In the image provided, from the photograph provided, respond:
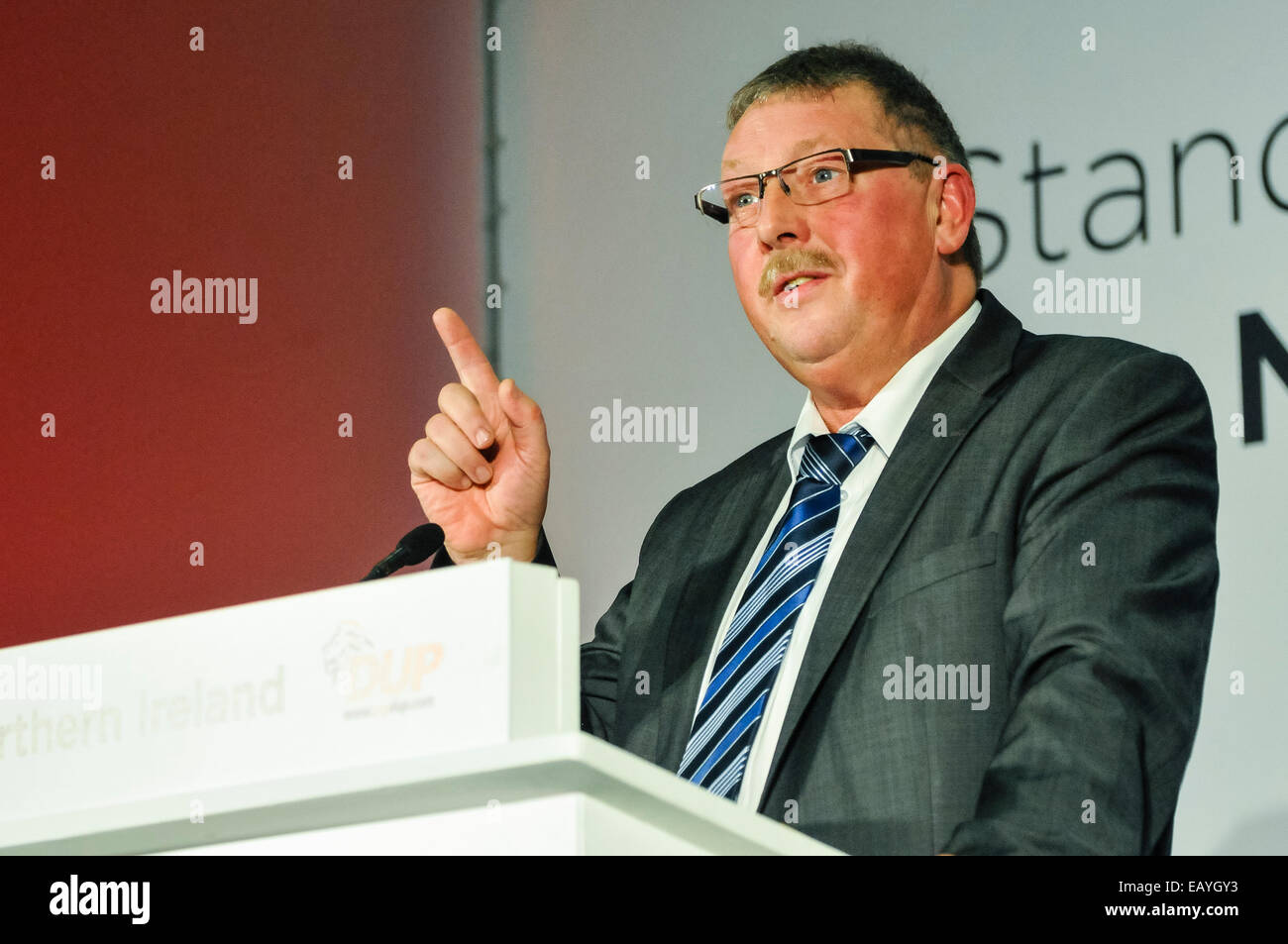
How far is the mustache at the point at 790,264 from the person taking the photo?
6.86 feet

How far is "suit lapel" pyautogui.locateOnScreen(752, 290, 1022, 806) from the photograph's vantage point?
168 centimetres

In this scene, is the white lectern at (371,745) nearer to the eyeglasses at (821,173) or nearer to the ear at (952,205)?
the eyeglasses at (821,173)

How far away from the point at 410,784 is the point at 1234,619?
1778 millimetres

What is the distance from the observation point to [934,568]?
Answer: 170 cm

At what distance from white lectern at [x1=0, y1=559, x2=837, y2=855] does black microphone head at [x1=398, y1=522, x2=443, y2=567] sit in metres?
0.42

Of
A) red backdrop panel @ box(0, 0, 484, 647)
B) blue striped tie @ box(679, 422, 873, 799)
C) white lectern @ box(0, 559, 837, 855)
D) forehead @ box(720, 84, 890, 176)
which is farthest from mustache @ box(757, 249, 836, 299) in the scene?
white lectern @ box(0, 559, 837, 855)

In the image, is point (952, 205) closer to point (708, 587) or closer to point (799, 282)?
point (799, 282)

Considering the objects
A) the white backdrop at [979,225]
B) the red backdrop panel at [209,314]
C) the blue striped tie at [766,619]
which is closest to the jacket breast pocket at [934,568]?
the blue striped tie at [766,619]

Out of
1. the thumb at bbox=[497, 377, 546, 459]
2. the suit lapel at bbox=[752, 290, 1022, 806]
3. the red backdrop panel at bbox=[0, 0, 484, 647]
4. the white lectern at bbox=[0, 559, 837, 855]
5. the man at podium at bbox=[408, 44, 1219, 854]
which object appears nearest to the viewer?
the white lectern at bbox=[0, 559, 837, 855]

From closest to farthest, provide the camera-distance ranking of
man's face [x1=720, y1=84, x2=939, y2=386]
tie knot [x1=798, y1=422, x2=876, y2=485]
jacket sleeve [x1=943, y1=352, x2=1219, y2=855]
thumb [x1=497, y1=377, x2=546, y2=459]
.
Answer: jacket sleeve [x1=943, y1=352, x2=1219, y2=855] < thumb [x1=497, y1=377, x2=546, y2=459] < tie knot [x1=798, y1=422, x2=876, y2=485] < man's face [x1=720, y1=84, x2=939, y2=386]

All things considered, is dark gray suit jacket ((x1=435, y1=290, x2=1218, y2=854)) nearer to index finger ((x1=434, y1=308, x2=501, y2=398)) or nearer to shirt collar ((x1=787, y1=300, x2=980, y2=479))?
shirt collar ((x1=787, y1=300, x2=980, y2=479))

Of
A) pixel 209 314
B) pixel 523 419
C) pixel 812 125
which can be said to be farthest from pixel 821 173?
pixel 209 314

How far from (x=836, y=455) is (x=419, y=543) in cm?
A: 71
